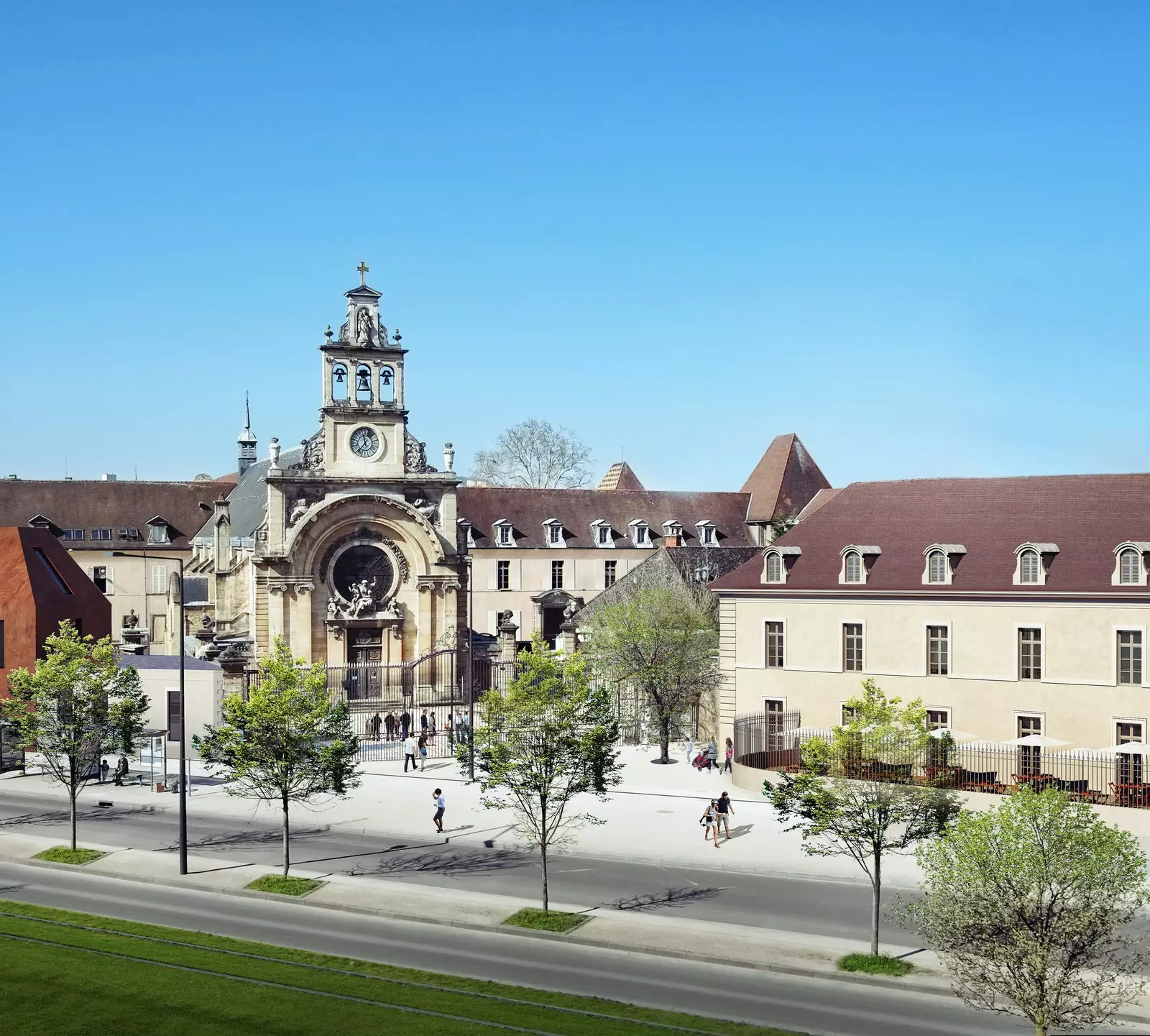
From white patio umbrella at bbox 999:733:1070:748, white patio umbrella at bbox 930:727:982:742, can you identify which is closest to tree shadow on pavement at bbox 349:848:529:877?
white patio umbrella at bbox 930:727:982:742

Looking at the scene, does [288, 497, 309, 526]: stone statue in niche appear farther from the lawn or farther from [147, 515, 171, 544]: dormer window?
the lawn

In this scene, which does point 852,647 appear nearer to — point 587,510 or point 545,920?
point 545,920

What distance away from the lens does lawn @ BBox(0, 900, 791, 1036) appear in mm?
19891

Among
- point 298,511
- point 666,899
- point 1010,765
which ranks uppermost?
point 298,511

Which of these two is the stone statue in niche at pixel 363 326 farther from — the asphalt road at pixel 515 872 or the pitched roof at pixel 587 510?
the asphalt road at pixel 515 872

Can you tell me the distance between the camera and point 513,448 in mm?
103938

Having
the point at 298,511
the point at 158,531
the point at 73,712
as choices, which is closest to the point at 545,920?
the point at 73,712

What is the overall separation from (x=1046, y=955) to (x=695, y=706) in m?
35.6

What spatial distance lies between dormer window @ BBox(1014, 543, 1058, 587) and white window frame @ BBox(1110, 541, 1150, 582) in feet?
7.09

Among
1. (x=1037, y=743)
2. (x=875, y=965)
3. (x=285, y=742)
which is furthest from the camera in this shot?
(x=1037, y=743)

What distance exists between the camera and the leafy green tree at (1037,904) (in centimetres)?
1745

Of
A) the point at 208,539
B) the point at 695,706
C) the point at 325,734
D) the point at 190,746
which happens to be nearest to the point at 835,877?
the point at 325,734

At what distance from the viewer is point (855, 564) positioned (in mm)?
45500

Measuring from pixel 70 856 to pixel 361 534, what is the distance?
108 ft
